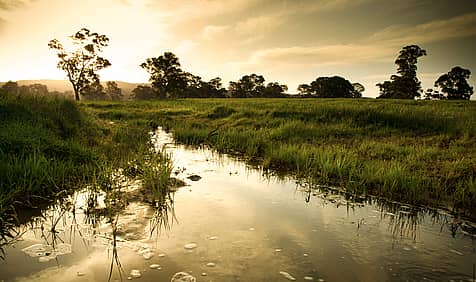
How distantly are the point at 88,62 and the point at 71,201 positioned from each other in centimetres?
5478

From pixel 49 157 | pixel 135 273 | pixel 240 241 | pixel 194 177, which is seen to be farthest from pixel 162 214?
pixel 49 157

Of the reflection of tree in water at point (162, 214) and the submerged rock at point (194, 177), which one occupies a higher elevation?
the submerged rock at point (194, 177)

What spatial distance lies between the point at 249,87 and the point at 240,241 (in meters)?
83.3

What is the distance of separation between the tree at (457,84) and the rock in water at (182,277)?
72727mm

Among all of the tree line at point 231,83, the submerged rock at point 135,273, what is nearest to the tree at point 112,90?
the tree line at point 231,83

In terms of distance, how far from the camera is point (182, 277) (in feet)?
11.0

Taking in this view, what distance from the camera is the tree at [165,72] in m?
62.5

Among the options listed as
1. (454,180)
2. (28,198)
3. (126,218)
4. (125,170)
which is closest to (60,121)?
(125,170)

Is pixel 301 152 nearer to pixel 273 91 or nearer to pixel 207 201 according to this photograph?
pixel 207 201

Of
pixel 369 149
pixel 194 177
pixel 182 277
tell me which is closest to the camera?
pixel 182 277

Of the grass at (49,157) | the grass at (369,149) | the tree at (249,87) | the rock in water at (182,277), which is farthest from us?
the tree at (249,87)

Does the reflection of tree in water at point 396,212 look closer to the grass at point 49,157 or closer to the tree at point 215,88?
the grass at point 49,157

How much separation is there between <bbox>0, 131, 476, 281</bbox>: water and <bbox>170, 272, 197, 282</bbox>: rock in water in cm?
2

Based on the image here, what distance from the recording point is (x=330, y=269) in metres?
3.59
